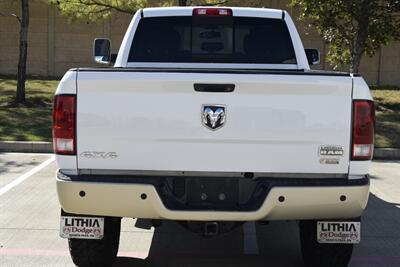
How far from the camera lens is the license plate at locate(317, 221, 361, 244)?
4211 mm

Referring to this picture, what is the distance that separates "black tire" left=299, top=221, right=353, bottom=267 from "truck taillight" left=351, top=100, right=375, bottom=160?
29.8 inches

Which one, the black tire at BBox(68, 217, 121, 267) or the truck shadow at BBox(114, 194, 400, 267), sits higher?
the black tire at BBox(68, 217, 121, 267)

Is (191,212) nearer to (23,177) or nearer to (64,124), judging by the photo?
(64,124)

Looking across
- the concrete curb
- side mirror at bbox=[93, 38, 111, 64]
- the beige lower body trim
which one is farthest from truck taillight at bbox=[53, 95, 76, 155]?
the concrete curb

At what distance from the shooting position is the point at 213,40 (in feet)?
20.0

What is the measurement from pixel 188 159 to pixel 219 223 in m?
0.51

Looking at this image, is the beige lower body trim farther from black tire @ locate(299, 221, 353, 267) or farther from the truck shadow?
the truck shadow

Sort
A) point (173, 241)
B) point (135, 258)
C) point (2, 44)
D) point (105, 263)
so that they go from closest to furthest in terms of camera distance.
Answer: point (105, 263), point (135, 258), point (173, 241), point (2, 44)

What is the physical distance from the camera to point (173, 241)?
18.8 feet

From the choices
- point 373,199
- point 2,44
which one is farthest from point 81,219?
point 2,44

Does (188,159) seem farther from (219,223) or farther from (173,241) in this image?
(173,241)

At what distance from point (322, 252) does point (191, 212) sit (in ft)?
4.10

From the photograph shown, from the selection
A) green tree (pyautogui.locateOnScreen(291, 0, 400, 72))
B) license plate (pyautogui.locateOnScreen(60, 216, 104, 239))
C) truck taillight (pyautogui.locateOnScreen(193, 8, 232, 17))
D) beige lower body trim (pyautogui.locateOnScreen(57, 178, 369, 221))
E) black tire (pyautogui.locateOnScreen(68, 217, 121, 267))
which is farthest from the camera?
green tree (pyautogui.locateOnScreen(291, 0, 400, 72))

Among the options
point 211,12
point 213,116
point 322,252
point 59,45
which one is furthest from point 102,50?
point 59,45
